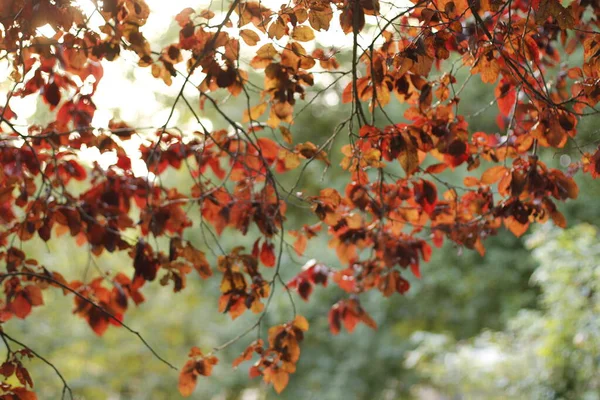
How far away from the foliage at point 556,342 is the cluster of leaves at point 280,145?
2627 millimetres

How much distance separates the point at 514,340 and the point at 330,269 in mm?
3774

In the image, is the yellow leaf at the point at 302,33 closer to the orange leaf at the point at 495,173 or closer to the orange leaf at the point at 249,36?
the orange leaf at the point at 249,36

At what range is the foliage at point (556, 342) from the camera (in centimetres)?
472

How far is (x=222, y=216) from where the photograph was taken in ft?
7.64

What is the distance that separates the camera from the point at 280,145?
7.43ft

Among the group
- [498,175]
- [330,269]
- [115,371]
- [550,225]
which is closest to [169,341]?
[115,371]

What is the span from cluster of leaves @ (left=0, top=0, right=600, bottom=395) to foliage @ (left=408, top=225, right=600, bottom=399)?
8.62ft

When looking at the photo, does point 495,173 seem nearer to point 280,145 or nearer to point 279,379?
point 280,145

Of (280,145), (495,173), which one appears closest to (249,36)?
(280,145)

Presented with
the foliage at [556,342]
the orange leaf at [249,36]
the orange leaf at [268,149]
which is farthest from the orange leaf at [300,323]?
the foliage at [556,342]

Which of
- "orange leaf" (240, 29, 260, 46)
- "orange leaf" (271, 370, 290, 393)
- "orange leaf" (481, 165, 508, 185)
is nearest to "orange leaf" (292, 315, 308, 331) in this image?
"orange leaf" (271, 370, 290, 393)

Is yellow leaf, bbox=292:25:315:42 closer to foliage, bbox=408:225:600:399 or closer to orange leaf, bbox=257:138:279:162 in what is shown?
orange leaf, bbox=257:138:279:162

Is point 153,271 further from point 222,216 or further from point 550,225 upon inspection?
point 550,225

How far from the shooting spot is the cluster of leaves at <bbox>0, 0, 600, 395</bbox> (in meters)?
1.81
